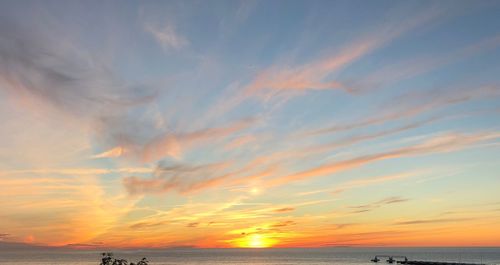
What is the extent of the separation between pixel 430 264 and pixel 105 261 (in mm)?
188415

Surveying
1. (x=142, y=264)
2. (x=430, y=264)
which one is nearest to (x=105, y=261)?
(x=142, y=264)

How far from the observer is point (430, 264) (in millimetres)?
194375

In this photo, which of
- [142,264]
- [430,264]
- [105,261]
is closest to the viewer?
[105,261]

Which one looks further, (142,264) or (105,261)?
(142,264)

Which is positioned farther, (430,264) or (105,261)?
(430,264)

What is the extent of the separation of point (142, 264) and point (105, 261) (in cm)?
332

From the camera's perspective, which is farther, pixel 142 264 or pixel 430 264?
pixel 430 264

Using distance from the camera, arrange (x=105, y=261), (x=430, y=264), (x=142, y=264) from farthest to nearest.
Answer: (x=430, y=264)
(x=142, y=264)
(x=105, y=261)

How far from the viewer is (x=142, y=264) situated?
36.0 m

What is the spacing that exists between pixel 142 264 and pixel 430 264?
185 metres

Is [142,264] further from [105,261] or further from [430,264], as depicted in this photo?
[430,264]
